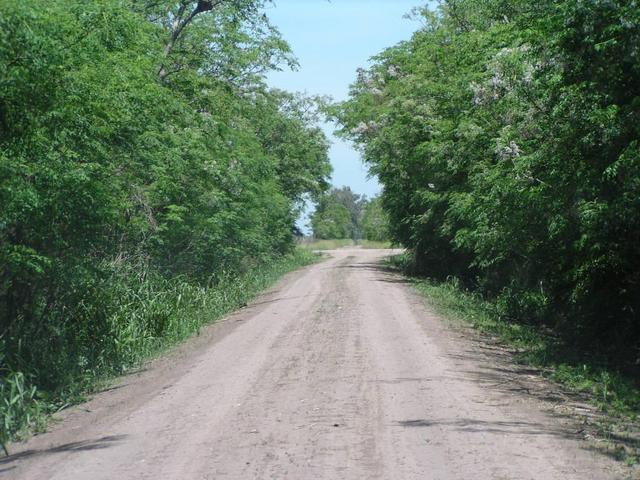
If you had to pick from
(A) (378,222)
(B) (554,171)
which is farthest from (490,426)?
(A) (378,222)

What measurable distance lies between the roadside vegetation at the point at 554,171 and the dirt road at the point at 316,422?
241 centimetres

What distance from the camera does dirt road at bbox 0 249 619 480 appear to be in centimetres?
760

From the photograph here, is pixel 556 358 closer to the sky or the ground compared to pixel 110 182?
closer to the ground

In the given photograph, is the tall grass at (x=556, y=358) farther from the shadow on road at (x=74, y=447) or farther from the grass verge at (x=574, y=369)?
the shadow on road at (x=74, y=447)

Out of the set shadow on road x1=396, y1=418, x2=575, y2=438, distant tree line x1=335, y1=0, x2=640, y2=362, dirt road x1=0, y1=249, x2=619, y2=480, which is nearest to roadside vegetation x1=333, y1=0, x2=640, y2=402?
distant tree line x1=335, y1=0, x2=640, y2=362

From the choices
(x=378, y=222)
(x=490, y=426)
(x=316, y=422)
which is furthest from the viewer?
(x=378, y=222)

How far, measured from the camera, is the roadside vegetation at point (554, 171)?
1230 cm

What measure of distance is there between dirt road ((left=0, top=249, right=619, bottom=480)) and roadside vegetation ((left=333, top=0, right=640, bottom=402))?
7.91 ft

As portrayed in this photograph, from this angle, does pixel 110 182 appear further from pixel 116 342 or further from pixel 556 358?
pixel 556 358

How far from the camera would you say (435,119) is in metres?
30.5

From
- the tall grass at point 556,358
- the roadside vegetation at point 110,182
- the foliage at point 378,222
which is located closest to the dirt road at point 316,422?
the tall grass at point 556,358

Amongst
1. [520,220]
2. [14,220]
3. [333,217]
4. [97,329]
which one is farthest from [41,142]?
[333,217]

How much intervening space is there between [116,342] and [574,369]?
8.46 m

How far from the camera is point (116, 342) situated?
639 inches
